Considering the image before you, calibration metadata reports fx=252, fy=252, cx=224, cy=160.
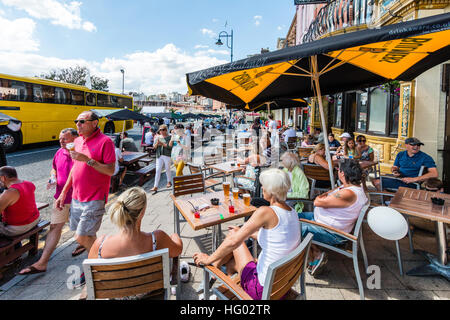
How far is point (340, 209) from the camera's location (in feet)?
8.23

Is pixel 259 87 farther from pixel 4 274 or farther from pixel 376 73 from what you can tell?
pixel 4 274

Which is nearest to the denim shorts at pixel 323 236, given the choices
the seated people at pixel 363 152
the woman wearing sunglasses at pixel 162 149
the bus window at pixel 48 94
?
the seated people at pixel 363 152

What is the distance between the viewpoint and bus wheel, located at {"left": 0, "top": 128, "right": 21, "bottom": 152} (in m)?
10.6

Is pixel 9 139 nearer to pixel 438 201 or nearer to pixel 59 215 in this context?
pixel 59 215

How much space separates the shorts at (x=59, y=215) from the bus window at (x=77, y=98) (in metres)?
13.5

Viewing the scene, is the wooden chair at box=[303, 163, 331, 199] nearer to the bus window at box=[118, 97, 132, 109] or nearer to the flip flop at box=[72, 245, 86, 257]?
the flip flop at box=[72, 245, 86, 257]

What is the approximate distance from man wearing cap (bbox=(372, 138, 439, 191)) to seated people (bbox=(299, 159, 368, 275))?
82.3 inches

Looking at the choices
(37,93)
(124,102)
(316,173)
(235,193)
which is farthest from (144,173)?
(124,102)

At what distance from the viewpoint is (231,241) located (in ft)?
6.21

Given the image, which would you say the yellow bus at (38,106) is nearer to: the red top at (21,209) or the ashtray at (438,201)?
the red top at (21,209)

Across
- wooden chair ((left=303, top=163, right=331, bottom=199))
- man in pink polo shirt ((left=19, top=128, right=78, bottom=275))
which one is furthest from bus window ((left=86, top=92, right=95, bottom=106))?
wooden chair ((left=303, top=163, right=331, bottom=199))

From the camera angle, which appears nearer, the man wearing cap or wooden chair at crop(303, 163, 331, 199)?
the man wearing cap

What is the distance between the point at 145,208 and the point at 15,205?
1954mm
